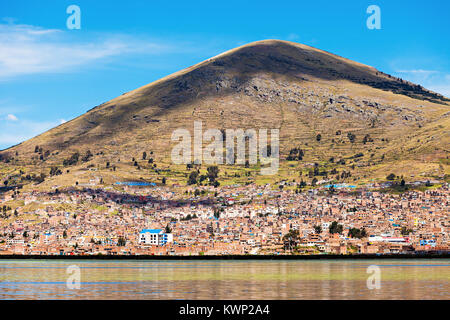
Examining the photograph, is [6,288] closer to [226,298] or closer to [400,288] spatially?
[226,298]
